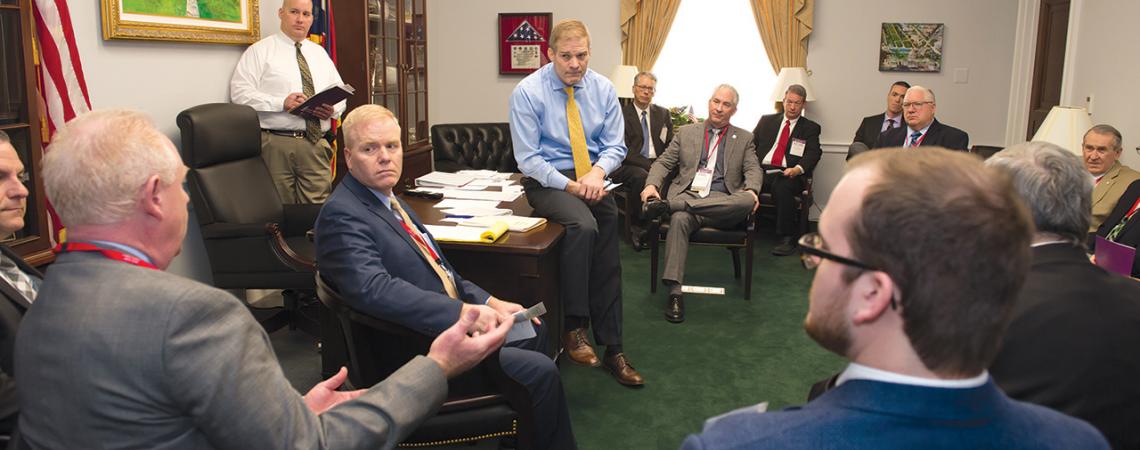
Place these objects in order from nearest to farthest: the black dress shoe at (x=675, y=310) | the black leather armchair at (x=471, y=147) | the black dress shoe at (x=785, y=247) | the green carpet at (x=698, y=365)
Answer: the green carpet at (x=698, y=365) < the black dress shoe at (x=675, y=310) < the black leather armchair at (x=471, y=147) < the black dress shoe at (x=785, y=247)

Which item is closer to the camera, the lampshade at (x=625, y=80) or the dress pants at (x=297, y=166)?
the dress pants at (x=297, y=166)

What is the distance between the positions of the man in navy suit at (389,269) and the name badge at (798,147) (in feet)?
15.0

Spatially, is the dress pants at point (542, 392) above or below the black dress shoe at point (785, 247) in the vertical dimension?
above

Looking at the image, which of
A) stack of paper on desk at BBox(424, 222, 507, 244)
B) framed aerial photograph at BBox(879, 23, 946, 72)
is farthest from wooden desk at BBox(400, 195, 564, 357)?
framed aerial photograph at BBox(879, 23, 946, 72)

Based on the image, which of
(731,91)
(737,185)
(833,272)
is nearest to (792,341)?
(737,185)

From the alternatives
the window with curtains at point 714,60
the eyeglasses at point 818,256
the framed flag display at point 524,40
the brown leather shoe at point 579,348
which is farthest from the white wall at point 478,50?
the eyeglasses at point 818,256

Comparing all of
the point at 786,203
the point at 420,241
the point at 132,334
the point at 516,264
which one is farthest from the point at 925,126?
the point at 132,334

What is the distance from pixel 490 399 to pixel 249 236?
2.04 meters

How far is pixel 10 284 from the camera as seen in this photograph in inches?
75.8

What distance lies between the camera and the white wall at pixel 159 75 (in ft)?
12.5

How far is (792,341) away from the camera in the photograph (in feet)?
A: 14.1

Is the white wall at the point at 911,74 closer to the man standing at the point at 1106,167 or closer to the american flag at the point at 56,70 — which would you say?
the man standing at the point at 1106,167

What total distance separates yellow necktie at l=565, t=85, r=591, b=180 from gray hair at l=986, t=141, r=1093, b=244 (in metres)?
2.38

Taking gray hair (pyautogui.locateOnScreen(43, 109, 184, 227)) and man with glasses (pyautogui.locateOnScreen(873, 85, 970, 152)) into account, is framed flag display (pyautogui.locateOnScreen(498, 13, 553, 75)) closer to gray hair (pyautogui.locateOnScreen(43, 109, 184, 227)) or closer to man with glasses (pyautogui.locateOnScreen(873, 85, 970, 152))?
man with glasses (pyautogui.locateOnScreen(873, 85, 970, 152))
